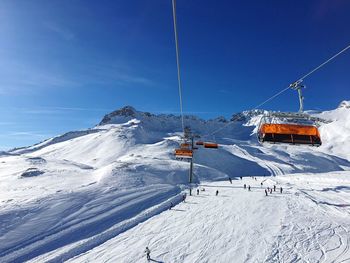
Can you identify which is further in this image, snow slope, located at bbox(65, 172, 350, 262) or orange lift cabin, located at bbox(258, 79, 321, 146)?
snow slope, located at bbox(65, 172, 350, 262)

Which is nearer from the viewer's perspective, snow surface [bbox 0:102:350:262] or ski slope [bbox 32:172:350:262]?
ski slope [bbox 32:172:350:262]

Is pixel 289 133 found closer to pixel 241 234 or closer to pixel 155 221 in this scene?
pixel 241 234

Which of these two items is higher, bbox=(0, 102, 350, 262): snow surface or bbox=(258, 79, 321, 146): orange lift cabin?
bbox=(258, 79, 321, 146): orange lift cabin

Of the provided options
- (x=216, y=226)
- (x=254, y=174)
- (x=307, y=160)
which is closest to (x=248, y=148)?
(x=307, y=160)

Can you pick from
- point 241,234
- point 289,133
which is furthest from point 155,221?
point 289,133

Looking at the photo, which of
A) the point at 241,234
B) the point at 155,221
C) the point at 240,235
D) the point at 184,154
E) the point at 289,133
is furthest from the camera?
the point at 184,154

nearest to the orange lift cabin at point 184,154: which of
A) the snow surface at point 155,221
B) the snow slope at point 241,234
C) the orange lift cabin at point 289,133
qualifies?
the snow surface at point 155,221

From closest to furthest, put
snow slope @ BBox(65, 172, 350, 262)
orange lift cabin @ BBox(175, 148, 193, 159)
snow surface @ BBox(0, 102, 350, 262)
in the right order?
snow slope @ BBox(65, 172, 350, 262), snow surface @ BBox(0, 102, 350, 262), orange lift cabin @ BBox(175, 148, 193, 159)

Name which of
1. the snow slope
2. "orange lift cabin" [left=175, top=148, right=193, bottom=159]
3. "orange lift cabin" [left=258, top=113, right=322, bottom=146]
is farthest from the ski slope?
"orange lift cabin" [left=258, top=113, right=322, bottom=146]

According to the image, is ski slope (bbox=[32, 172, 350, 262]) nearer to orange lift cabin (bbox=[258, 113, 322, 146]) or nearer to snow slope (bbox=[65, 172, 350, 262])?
snow slope (bbox=[65, 172, 350, 262])

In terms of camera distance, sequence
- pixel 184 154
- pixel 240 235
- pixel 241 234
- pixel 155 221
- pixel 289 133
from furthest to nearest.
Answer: pixel 184 154 → pixel 155 221 → pixel 241 234 → pixel 240 235 → pixel 289 133

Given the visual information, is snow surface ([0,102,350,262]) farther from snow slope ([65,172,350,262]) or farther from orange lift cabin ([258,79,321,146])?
orange lift cabin ([258,79,321,146])

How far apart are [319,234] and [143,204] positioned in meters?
23.8

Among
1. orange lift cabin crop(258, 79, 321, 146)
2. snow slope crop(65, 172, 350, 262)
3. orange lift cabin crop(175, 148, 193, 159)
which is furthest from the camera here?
orange lift cabin crop(175, 148, 193, 159)
